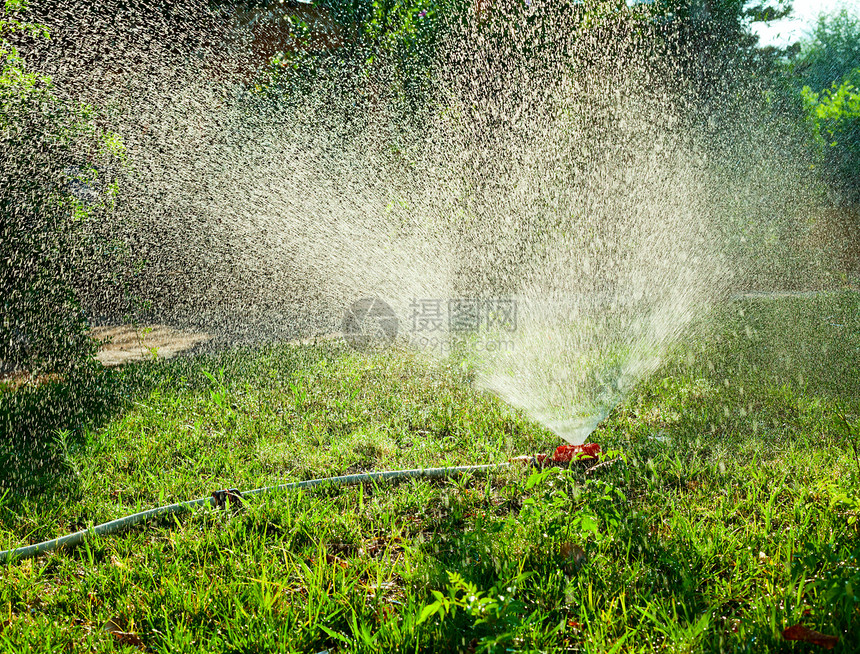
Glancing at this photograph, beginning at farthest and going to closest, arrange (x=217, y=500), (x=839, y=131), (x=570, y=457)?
(x=839, y=131), (x=570, y=457), (x=217, y=500)

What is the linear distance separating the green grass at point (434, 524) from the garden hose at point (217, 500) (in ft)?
0.15

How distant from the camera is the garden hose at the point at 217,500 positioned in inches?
80.5

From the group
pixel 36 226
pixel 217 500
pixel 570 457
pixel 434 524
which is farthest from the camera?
pixel 36 226

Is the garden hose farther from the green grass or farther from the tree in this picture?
the tree

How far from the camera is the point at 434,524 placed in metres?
2.16

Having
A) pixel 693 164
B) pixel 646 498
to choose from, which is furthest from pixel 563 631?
pixel 693 164

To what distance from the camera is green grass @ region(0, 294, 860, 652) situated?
154 cm

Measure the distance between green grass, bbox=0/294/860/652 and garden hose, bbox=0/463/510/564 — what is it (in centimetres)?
5

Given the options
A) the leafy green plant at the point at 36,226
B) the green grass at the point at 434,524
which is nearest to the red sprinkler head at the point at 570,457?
the green grass at the point at 434,524

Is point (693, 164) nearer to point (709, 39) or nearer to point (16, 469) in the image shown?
point (709, 39)

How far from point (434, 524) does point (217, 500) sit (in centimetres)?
84

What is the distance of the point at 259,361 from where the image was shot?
15.6ft

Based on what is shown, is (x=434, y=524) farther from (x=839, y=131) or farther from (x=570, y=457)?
(x=839, y=131)

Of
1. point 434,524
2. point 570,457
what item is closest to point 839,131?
point 570,457
